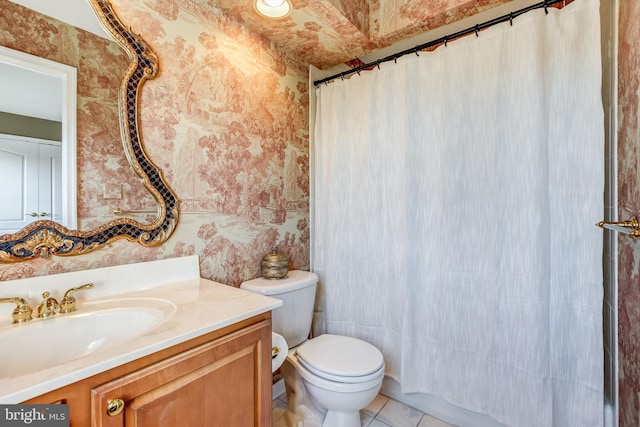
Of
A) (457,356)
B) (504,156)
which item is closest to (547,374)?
(457,356)

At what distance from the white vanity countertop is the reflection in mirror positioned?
10.2 inches

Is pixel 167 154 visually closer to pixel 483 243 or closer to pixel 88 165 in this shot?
pixel 88 165

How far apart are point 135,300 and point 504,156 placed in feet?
5.44

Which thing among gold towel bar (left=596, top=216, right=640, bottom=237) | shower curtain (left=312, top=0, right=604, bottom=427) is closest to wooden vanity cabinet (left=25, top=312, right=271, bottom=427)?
shower curtain (left=312, top=0, right=604, bottom=427)

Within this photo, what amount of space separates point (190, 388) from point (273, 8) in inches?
65.5

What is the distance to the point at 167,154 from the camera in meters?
1.33

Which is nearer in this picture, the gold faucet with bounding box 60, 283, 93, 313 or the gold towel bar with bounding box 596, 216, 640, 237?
the gold towel bar with bounding box 596, 216, 640, 237

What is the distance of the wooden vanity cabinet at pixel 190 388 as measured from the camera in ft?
2.12

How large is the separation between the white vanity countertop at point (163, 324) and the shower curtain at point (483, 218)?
3.02ft

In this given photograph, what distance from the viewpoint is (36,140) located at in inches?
39.6

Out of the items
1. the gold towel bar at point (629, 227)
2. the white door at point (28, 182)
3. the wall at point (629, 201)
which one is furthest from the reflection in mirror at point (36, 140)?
the wall at point (629, 201)

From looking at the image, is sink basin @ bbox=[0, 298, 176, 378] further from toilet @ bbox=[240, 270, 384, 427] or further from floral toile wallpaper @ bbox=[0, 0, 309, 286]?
toilet @ bbox=[240, 270, 384, 427]

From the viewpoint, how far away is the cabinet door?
69 cm

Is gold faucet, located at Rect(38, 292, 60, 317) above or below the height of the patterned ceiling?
below
